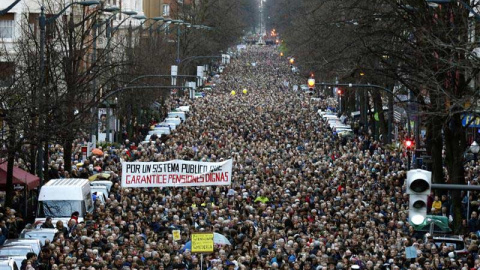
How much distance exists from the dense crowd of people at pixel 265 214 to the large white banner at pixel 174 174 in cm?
62

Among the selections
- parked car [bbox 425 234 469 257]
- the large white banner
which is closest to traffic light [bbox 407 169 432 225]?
parked car [bbox 425 234 469 257]

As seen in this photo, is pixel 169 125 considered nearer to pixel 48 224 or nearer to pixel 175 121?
pixel 175 121

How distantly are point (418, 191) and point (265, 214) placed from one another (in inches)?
729

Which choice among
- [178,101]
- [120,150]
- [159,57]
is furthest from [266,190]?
[178,101]

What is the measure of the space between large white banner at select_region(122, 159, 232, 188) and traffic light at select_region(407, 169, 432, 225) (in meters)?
19.9

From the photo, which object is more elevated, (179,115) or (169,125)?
(179,115)

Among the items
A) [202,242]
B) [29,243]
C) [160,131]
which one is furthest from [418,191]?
[160,131]

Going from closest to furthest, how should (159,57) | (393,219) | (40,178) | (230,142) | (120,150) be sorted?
(393,219) < (40,178) < (120,150) < (230,142) < (159,57)

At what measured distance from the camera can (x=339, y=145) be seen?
55188 millimetres

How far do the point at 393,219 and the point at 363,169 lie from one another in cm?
1209

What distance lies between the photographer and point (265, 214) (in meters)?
31.2

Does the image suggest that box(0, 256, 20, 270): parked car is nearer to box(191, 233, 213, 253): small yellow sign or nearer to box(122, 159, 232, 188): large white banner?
box(191, 233, 213, 253): small yellow sign

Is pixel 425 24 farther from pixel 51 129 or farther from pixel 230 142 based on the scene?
pixel 230 142

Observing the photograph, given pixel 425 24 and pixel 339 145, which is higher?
pixel 425 24
